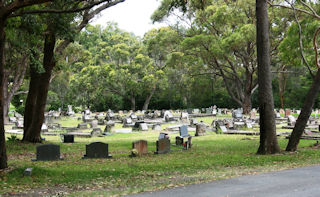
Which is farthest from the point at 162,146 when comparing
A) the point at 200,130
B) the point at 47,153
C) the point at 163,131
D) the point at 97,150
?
the point at 163,131

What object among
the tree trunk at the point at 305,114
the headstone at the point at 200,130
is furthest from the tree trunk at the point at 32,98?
the tree trunk at the point at 305,114

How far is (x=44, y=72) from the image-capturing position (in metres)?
18.2

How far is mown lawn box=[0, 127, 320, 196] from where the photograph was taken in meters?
9.12

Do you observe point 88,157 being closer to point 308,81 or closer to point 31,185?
point 31,185

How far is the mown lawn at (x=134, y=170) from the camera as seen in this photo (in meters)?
9.12

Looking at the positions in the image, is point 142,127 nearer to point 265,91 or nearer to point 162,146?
point 162,146

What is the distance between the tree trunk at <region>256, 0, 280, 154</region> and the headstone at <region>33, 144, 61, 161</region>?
759 cm

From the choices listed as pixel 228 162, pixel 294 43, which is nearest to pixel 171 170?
pixel 228 162

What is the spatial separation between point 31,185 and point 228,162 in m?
6.27

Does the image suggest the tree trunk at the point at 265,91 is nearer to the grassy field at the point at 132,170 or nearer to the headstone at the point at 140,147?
the grassy field at the point at 132,170

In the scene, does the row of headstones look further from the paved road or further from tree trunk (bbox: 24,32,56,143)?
the paved road

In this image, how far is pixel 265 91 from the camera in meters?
13.9

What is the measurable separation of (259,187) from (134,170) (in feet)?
14.8

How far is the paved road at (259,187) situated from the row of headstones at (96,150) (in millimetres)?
6348
